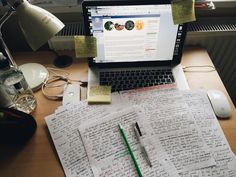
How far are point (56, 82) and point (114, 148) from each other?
375mm

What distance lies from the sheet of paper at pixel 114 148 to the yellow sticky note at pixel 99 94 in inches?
2.8

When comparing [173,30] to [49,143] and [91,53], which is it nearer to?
[91,53]

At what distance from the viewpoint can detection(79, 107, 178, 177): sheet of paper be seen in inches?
26.9

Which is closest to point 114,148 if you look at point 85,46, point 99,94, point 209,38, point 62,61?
point 99,94

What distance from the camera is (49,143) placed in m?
0.77

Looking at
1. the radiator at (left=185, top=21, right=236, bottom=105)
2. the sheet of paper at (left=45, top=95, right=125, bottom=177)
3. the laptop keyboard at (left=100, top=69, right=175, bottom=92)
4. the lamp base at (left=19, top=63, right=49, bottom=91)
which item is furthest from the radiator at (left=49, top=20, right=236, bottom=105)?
the sheet of paper at (left=45, top=95, right=125, bottom=177)

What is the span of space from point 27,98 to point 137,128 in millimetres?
422

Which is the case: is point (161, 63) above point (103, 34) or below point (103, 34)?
below

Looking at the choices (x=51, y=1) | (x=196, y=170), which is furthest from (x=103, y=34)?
(x=196, y=170)

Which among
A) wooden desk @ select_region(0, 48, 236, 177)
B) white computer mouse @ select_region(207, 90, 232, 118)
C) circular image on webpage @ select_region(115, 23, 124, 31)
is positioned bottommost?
wooden desk @ select_region(0, 48, 236, 177)

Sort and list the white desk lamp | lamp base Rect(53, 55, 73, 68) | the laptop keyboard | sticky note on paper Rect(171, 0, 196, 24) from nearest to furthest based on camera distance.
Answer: the white desk lamp
sticky note on paper Rect(171, 0, 196, 24)
the laptop keyboard
lamp base Rect(53, 55, 73, 68)

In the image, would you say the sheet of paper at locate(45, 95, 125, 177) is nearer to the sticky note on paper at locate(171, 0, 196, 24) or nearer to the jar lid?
the jar lid

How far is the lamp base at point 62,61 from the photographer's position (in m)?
1.01

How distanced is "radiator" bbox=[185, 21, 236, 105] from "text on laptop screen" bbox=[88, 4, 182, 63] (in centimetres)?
23
